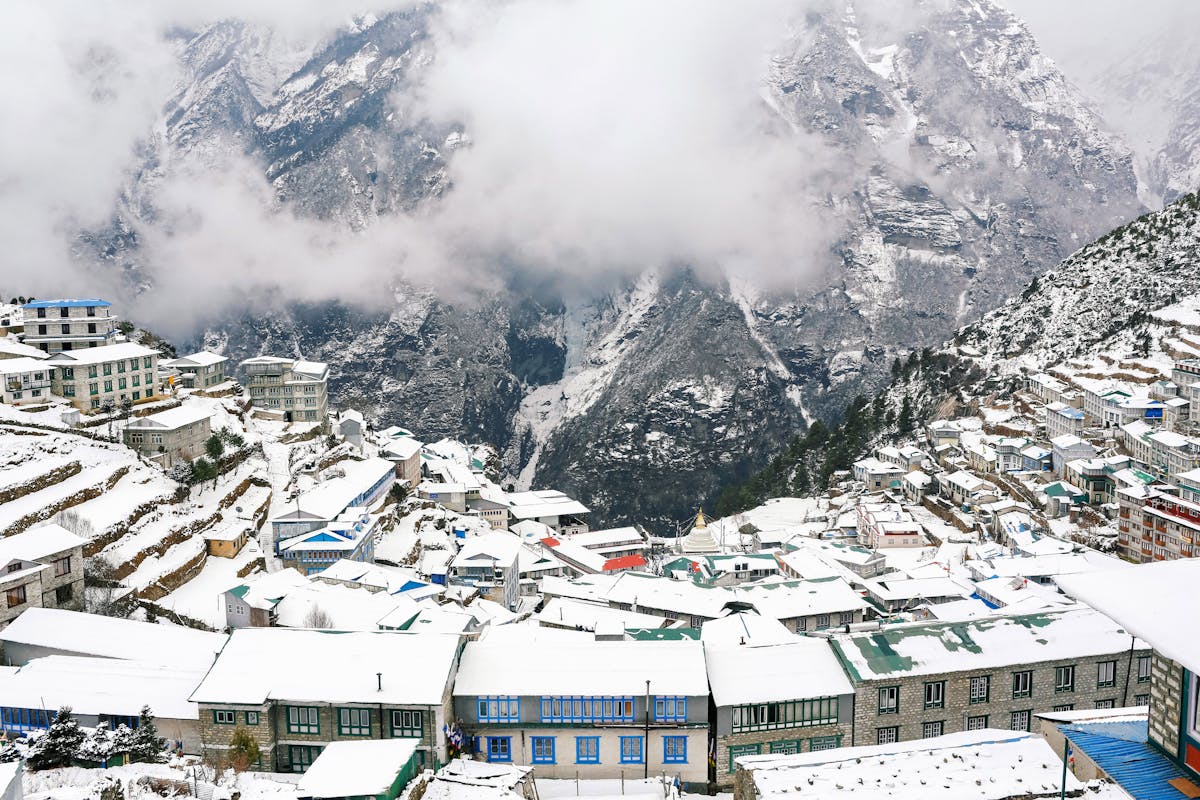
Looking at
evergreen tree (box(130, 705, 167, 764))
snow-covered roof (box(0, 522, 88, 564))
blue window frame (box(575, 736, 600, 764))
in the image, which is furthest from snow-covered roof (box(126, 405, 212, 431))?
blue window frame (box(575, 736, 600, 764))

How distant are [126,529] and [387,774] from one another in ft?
111

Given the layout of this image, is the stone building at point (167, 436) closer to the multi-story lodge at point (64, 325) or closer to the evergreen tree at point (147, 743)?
the multi-story lodge at point (64, 325)

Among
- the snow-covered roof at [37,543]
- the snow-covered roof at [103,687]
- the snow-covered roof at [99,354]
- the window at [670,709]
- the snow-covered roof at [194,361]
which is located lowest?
the snow-covered roof at [103,687]

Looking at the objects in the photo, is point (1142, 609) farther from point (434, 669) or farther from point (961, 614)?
point (961, 614)

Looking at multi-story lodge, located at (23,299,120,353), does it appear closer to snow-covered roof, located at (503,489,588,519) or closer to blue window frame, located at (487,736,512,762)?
snow-covered roof, located at (503,489,588,519)

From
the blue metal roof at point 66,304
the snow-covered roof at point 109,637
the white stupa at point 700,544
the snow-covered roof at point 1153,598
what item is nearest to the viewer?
the snow-covered roof at point 1153,598

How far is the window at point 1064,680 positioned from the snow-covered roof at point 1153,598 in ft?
68.1

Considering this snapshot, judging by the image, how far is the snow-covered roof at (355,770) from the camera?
23.3 metres

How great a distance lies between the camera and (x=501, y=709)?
31.5 meters

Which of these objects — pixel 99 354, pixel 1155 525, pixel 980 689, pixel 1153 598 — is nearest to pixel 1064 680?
pixel 980 689

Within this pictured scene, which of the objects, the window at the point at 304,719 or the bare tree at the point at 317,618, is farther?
the bare tree at the point at 317,618

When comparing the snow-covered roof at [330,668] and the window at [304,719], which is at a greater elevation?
the snow-covered roof at [330,668]

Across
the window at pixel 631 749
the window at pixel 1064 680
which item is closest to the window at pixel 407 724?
the window at pixel 631 749

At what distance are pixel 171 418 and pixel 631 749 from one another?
139 feet
